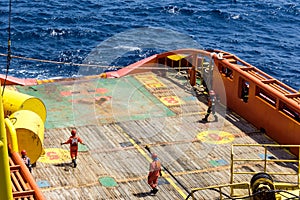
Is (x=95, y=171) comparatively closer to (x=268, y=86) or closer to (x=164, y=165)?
(x=164, y=165)

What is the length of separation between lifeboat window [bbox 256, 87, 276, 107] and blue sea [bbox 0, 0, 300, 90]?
70.2ft

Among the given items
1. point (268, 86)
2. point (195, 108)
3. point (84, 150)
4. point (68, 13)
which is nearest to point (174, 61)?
point (195, 108)

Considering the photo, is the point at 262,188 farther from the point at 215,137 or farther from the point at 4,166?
the point at 215,137

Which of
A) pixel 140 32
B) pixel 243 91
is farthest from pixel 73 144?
pixel 140 32

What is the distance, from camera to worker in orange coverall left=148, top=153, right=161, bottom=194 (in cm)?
2350

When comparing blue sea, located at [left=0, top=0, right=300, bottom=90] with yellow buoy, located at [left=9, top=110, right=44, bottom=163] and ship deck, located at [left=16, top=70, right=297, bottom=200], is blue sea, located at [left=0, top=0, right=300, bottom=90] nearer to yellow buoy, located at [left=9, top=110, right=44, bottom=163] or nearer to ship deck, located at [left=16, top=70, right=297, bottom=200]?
ship deck, located at [left=16, top=70, right=297, bottom=200]

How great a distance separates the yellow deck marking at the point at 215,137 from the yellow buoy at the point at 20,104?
741cm

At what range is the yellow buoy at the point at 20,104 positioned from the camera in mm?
27375

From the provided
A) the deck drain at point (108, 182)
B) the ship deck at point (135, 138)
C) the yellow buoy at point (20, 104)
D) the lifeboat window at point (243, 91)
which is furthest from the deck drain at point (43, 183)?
the lifeboat window at point (243, 91)

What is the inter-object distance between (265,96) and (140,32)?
35800mm

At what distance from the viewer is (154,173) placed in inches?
931

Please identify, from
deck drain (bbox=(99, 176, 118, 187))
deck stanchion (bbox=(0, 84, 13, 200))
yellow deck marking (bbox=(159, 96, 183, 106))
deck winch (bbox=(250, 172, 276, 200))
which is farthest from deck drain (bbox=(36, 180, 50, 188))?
deck stanchion (bbox=(0, 84, 13, 200))

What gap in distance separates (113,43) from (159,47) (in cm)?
438

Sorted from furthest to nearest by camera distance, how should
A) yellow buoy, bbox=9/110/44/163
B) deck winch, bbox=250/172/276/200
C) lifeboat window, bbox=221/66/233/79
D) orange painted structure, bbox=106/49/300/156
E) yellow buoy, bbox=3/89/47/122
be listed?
lifeboat window, bbox=221/66/233/79
orange painted structure, bbox=106/49/300/156
yellow buoy, bbox=3/89/47/122
yellow buoy, bbox=9/110/44/163
deck winch, bbox=250/172/276/200
